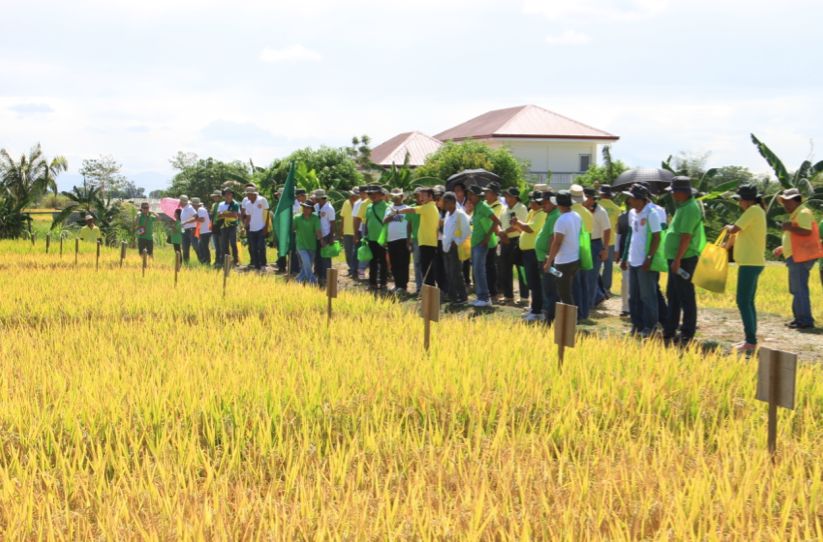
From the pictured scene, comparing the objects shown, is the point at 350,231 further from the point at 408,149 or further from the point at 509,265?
the point at 408,149

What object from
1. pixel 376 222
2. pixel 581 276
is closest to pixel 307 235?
pixel 376 222

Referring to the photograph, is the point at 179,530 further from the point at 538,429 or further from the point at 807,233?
the point at 807,233

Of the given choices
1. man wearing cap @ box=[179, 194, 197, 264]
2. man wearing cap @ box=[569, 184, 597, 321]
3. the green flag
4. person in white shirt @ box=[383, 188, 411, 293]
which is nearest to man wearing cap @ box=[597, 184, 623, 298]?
man wearing cap @ box=[569, 184, 597, 321]

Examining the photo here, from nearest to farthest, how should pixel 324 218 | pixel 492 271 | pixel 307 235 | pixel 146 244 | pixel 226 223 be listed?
pixel 492 271 → pixel 307 235 → pixel 324 218 → pixel 226 223 → pixel 146 244

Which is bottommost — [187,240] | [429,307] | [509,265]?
[429,307]

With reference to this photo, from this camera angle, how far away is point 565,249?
8.84 m

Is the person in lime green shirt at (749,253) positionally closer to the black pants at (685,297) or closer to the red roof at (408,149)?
the black pants at (685,297)

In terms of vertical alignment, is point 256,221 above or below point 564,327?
above

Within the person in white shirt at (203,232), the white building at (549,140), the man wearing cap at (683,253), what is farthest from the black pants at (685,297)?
the white building at (549,140)

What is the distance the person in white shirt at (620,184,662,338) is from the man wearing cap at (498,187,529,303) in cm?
254

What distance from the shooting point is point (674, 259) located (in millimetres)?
8086

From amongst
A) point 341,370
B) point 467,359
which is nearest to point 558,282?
point 467,359

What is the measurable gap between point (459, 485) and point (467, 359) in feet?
7.23

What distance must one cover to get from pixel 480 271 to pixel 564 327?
17.6 feet
